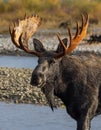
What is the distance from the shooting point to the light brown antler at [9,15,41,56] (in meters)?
10.6

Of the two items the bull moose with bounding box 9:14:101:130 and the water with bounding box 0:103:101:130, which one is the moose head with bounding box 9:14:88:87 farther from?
the water with bounding box 0:103:101:130

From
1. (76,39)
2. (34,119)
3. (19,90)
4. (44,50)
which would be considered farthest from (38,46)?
(19,90)

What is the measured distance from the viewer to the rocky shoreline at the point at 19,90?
17.8 m

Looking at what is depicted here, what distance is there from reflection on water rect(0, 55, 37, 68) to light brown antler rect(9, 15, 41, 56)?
643 inches

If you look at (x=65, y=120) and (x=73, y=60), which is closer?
(x=73, y=60)

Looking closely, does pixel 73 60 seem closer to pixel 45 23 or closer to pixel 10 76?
pixel 10 76

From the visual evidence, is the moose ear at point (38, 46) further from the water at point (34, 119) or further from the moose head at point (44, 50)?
the water at point (34, 119)

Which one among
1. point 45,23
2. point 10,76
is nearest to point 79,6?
point 45,23

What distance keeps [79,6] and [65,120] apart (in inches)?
1961

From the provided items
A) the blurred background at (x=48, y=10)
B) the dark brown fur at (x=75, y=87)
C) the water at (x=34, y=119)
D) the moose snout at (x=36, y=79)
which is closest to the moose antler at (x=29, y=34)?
the dark brown fur at (x=75, y=87)

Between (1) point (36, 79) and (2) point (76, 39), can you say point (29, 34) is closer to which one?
(2) point (76, 39)

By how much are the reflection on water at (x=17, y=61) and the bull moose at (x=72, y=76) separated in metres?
17.1

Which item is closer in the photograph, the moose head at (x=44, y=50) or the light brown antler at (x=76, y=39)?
the moose head at (x=44, y=50)

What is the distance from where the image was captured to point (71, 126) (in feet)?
46.5
